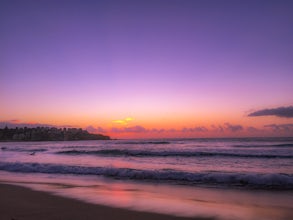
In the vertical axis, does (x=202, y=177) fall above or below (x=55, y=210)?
below

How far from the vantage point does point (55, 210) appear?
21.9 feet

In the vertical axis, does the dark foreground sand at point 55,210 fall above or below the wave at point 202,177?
above

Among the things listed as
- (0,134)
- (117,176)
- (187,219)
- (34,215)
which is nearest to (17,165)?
(117,176)

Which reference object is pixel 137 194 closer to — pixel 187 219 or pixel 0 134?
pixel 187 219

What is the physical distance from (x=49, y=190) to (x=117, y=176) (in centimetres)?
423

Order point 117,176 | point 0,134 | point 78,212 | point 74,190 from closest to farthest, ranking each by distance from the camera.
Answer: point 78,212, point 74,190, point 117,176, point 0,134

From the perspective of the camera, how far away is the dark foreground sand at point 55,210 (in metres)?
6.09

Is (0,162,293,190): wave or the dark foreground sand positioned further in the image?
(0,162,293,190): wave

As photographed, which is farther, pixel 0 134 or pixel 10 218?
pixel 0 134

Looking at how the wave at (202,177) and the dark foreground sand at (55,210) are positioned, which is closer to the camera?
the dark foreground sand at (55,210)

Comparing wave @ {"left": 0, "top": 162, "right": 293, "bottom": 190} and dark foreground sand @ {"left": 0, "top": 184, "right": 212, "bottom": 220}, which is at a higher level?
dark foreground sand @ {"left": 0, "top": 184, "right": 212, "bottom": 220}

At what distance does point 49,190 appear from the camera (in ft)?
31.2

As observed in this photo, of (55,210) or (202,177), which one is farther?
(202,177)

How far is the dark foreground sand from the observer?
6.09 m
